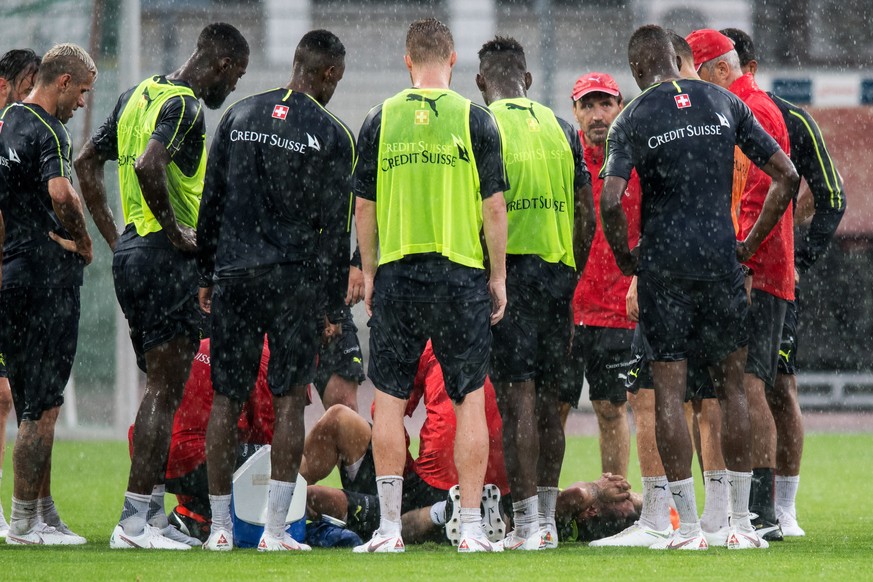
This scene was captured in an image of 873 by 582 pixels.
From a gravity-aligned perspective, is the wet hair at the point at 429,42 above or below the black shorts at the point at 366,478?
above

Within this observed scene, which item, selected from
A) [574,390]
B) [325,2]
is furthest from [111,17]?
[574,390]

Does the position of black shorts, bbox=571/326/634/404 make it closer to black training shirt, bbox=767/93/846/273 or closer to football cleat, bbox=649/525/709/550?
black training shirt, bbox=767/93/846/273

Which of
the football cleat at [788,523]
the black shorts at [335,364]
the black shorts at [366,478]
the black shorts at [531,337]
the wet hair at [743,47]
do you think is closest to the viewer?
the black shorts at [531,337]

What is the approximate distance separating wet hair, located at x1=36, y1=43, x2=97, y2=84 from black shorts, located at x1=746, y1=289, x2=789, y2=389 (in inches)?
150

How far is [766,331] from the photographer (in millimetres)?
6918

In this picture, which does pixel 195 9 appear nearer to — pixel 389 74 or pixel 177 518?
pixel 389 74

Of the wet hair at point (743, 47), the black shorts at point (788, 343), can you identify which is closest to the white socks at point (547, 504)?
the black shorts at point (788, 343)

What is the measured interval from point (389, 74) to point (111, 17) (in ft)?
19.2

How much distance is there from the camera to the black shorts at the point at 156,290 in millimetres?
6492

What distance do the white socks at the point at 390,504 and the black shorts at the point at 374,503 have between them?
0.75 metres

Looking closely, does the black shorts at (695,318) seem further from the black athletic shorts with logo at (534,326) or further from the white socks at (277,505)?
the white socks at (277,505)

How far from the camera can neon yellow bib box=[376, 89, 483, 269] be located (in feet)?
19.9

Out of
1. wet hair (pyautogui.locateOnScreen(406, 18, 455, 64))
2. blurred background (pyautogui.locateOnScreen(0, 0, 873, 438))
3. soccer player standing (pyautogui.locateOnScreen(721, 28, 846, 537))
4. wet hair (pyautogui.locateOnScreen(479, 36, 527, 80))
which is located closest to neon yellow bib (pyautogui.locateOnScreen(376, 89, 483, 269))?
wet hair (pyautogui.locateOnScreen(406, 18, 455, 64))

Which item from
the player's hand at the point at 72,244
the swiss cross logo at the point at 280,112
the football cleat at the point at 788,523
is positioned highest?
the swiss cross logo at the point at 280,112
